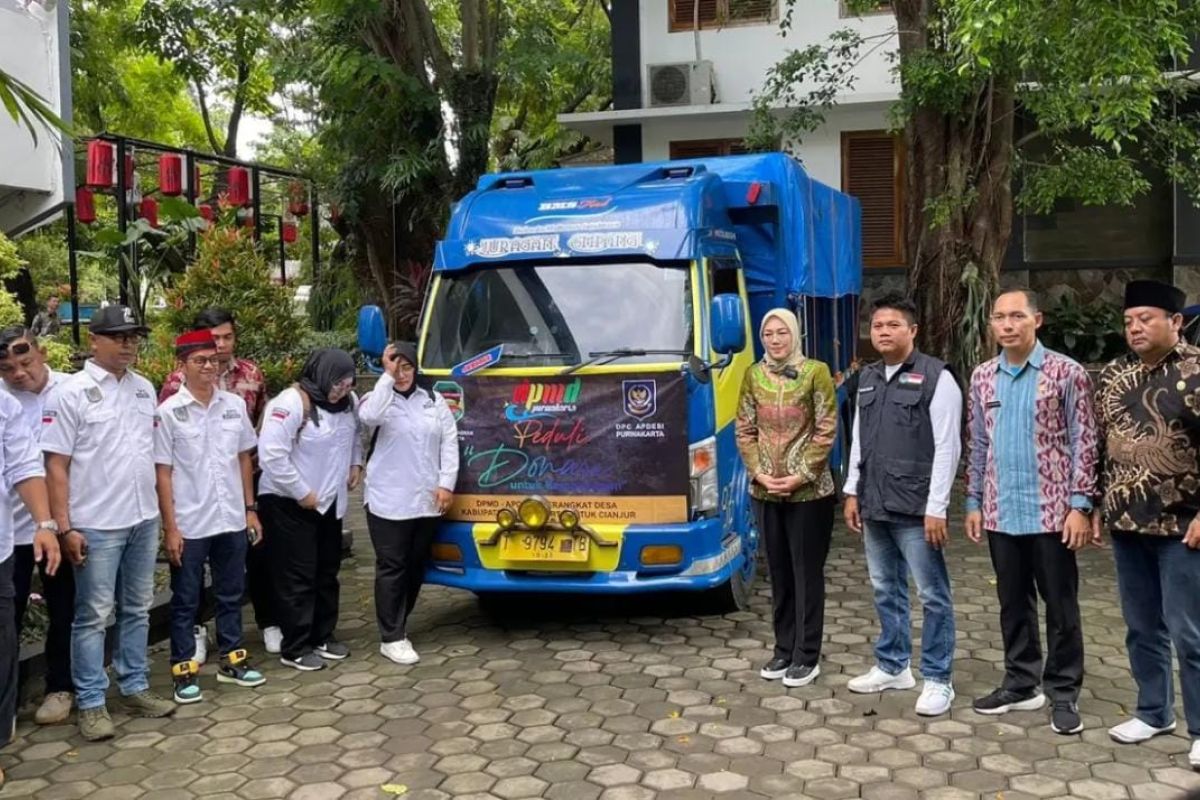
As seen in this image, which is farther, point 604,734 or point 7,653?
point 604,734

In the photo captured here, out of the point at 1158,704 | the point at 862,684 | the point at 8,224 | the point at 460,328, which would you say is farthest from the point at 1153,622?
the point at 8,224

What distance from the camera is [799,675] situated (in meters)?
5.34

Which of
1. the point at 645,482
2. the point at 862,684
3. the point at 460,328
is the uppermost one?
the point at 460,328

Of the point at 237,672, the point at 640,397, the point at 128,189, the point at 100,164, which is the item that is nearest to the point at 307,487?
the point at 237,672

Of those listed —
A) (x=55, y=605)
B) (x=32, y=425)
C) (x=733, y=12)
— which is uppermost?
(x=733, y=12)

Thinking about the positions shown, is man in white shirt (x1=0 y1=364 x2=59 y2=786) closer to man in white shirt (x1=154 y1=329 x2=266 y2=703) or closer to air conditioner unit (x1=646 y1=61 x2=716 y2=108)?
man in white shirt (x1=154 y1=329 x2=266 y2=703)

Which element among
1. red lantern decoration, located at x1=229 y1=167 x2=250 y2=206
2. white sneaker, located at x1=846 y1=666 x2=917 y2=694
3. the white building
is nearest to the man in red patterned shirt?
white sneaker, located at x1=846 y1=666 x2=917 y2=694

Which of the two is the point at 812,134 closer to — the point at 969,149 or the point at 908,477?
the point at 969,149

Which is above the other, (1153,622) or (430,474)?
(430,474)

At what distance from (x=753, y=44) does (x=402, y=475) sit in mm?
9943

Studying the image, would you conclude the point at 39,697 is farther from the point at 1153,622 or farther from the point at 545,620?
the point at 1153,622

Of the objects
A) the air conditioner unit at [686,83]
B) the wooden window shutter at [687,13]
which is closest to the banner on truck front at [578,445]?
the air conditioner unit at [686,83]

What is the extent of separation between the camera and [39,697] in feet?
17.7

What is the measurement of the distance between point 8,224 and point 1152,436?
8.47 metres
